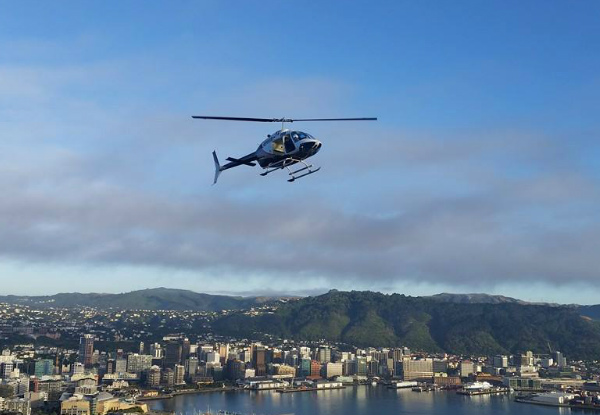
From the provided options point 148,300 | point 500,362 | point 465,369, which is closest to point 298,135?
point 465,369

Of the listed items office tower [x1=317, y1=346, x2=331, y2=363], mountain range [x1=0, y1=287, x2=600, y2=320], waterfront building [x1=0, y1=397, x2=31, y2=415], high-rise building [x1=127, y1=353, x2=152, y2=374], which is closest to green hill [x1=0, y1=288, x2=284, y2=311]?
mountain range [x1=0, y1=287, x2=600, y2=320]

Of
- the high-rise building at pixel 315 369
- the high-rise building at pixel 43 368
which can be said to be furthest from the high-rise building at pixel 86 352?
the high-rise building at pixel 315 369

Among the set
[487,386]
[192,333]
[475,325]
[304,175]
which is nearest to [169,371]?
[487,386]

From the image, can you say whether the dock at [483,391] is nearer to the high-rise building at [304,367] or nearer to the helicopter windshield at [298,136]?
the high-rise building at [304,367]

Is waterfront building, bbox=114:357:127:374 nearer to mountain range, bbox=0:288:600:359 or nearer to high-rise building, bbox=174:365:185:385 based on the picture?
high-rise building, bbox=174:365:185:385

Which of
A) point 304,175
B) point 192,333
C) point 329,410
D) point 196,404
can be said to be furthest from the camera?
point 192,333

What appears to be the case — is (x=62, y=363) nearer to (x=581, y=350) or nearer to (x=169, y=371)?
(x=169, y=371)
